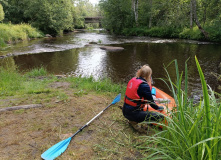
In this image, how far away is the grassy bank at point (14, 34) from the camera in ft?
47.0

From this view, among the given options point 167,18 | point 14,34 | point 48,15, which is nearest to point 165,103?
point 14,34

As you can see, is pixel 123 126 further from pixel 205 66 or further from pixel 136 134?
pixel 205 66

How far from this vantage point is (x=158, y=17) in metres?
20.7

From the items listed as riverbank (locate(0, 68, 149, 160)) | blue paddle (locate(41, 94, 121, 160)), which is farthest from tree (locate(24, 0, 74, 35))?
blue paddle (locate(41, 94, 121, 160))

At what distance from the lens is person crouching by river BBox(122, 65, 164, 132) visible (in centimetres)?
250

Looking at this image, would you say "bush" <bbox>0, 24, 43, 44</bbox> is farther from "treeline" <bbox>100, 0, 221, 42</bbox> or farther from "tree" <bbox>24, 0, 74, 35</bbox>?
"treeline" <bbox>100, 0, 221, 42</bbox>

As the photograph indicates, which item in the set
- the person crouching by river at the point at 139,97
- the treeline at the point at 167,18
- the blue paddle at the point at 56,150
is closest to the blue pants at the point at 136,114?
the person crouching by river at the point at 139,97

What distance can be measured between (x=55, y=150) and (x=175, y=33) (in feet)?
60.4

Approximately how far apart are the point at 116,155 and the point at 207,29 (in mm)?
16663

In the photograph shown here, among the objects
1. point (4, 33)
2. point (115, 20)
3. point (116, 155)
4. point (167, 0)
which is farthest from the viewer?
point (115, 20)

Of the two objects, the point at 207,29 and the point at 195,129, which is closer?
the point at 195,129

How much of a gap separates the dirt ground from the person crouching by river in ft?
0.78

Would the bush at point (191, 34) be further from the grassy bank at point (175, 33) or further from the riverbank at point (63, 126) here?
the riverbank at point (63, 126)

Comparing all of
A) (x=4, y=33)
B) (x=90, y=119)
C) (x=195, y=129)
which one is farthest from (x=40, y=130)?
(x=4, y=33)
